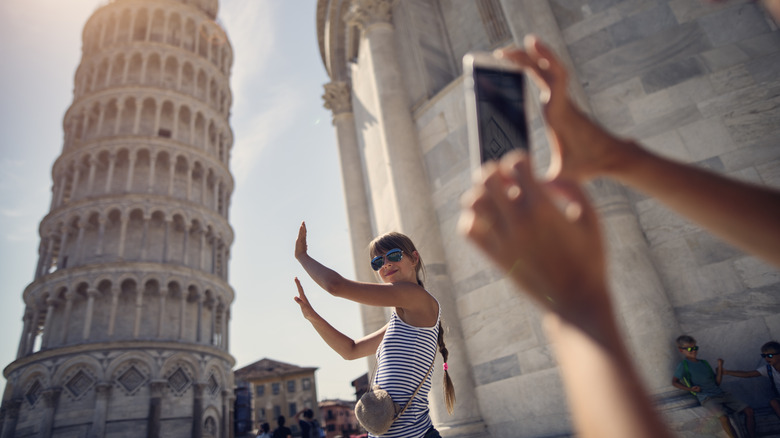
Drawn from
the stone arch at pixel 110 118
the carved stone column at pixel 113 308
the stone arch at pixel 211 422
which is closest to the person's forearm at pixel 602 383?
the stone arch at pixel 211 422

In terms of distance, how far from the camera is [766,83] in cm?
525

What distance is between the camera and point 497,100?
1234 mm

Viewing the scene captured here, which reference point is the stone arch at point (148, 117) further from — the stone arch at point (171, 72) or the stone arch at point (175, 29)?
the stone arch at point (175, 29)

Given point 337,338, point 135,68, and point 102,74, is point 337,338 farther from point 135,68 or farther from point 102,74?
point 102,74

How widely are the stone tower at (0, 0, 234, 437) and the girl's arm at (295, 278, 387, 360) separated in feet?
82.4

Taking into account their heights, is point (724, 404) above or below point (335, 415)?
below

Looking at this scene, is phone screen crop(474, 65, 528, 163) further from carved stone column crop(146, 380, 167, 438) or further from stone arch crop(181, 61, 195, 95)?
stone arch crop(181, 61, 195, 95)

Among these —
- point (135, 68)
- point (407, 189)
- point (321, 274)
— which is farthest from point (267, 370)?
point (321, 274)

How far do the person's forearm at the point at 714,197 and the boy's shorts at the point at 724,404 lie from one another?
14.2 feet

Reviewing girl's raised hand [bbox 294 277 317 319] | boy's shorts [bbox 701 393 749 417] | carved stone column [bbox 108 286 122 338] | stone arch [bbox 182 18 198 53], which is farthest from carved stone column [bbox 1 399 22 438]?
boy's shorts [bbox 701 393 749 417]

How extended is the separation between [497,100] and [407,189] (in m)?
6.46

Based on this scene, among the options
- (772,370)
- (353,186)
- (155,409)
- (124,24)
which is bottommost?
(772,370)

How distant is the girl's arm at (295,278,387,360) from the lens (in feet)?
8.79

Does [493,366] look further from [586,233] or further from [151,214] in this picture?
[151,214]
